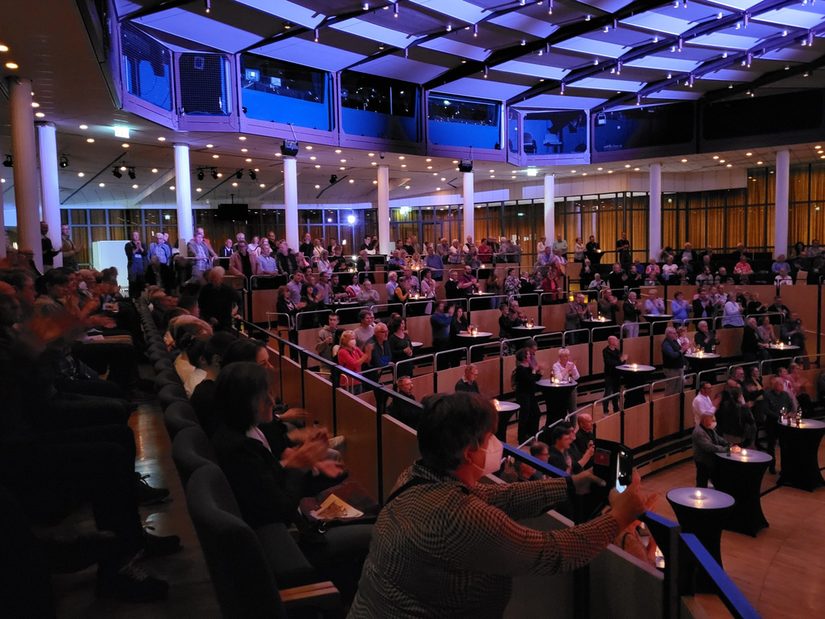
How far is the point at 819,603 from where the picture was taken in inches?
242

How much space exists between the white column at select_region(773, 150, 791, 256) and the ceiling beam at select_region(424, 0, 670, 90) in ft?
27.0

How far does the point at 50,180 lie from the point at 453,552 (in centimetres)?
1296

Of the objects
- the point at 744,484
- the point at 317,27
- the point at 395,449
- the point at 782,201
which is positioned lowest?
the point at 744,484

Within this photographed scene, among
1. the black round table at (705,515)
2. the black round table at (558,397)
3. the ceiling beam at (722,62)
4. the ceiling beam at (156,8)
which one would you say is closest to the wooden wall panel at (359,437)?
the black round table at (705,515)

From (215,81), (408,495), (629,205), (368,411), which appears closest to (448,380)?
(368,411)

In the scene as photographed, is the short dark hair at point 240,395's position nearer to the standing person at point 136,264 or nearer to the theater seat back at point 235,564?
the theater seat back at point 235,564

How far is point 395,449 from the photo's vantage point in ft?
13.8

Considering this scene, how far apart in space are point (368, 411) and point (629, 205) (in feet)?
70.9

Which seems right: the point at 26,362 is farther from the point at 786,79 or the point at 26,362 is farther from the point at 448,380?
the point at 786,79

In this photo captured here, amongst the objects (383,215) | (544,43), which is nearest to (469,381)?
(544,43)

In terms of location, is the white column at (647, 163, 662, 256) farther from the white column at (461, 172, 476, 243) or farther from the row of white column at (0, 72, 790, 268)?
the white column at (461, 172, 476, 243)

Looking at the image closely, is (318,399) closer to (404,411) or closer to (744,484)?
(404,411)

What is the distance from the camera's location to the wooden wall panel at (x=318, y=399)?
566 centimetres

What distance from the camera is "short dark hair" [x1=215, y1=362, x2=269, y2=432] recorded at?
261cm
